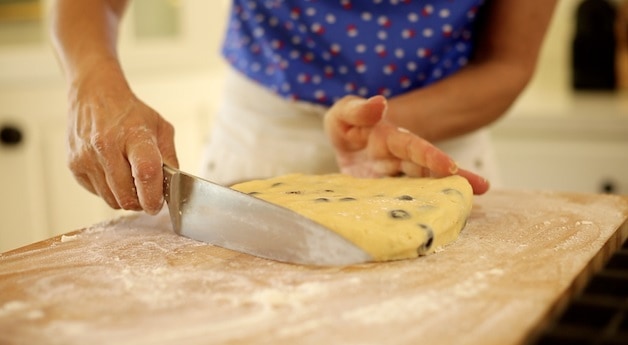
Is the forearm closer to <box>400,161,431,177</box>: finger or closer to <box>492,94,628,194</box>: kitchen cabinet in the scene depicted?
<box>400,161,431,177</box>: finger

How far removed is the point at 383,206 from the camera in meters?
0.79

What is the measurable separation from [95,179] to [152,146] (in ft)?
0.35

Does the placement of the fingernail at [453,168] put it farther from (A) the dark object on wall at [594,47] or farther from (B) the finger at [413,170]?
(A) the dark object on wall at [594,47]

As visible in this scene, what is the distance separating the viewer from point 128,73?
2.19 meters

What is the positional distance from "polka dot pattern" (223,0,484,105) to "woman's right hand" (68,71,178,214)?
339 millimetres

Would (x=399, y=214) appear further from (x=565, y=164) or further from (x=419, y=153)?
(x=565, y=164)

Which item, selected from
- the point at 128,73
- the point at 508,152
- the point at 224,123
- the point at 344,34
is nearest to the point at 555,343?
the point at 344,34

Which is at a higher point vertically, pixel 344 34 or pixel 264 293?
pixel 344 34

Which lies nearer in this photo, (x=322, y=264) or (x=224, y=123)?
(x=322, y=264)

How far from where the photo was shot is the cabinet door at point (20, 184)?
6.63 ft

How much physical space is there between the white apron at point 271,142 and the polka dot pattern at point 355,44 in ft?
0.11

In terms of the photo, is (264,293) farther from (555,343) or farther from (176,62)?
(176,62)

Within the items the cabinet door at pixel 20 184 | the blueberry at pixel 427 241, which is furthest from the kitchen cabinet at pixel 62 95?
the blueberry at pixel 427 241

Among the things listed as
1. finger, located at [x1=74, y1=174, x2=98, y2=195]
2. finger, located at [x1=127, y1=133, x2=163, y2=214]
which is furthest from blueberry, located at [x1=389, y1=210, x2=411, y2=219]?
finger, located at [x1=74, y1=174, x2=98, y2=195]
